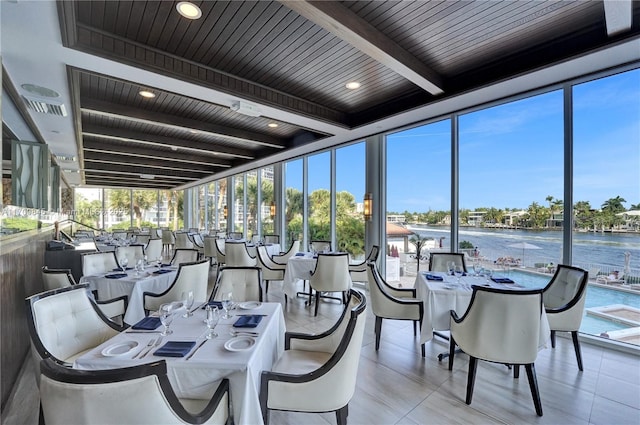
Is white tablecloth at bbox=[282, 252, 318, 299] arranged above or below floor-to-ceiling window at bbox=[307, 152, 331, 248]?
below

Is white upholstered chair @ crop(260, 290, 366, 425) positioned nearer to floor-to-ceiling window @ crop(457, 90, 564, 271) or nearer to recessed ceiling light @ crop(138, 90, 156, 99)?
floor-to-ceiling window @ crop(457, 90, 564, 271)

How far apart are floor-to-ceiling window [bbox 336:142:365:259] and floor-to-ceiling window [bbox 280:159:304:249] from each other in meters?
1.48

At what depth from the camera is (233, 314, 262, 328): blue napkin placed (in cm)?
205

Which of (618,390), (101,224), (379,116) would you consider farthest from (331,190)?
(101,224)

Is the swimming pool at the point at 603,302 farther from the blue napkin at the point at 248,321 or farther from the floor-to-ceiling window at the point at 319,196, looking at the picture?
the floor-to-ceiling window at the point at 319,196

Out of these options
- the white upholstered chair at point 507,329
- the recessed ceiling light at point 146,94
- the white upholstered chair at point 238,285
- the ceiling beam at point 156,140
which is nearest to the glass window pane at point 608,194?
the white upholstered chair at point 507,329

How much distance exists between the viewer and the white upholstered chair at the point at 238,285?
3049mm

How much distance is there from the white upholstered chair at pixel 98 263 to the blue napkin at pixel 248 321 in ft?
10.2

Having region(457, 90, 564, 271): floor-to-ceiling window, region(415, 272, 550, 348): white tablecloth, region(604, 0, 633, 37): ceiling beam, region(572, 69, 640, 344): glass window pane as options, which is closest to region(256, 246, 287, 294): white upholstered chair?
region(415, 272, 550, 348): white tablecloth

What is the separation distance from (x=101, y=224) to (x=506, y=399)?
19677 mm

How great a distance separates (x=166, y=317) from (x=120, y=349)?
0.47m

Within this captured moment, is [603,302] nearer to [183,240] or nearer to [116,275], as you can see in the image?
[116,275]

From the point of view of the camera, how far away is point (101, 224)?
53.6 feet

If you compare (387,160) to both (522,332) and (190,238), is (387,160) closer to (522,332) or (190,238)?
(522,332)
